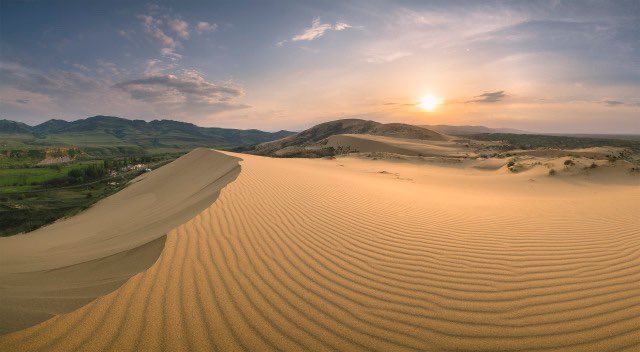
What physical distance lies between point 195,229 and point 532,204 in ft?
30.9

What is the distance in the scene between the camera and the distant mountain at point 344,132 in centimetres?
6825

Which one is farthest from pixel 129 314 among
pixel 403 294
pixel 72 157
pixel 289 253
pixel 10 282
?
pixel 72 157

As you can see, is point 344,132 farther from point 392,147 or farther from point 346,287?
point 346,287

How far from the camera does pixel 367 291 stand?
3238mm

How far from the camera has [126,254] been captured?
4.72 meters

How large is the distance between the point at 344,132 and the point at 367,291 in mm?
86239

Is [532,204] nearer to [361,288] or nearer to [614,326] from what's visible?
[614,326]

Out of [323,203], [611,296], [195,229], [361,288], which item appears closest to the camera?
[611,296]

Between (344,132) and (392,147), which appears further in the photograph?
(344,132)

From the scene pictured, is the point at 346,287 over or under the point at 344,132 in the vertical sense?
under

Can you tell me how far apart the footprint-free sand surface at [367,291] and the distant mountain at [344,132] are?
57.2 meters

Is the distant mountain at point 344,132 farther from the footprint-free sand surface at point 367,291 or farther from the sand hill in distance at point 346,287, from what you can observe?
the footprint-free sand surface at point 367,291

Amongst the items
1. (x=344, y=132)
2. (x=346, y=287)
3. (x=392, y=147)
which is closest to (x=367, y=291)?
(x=346, y=287)

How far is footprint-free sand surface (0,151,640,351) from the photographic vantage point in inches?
99.1
